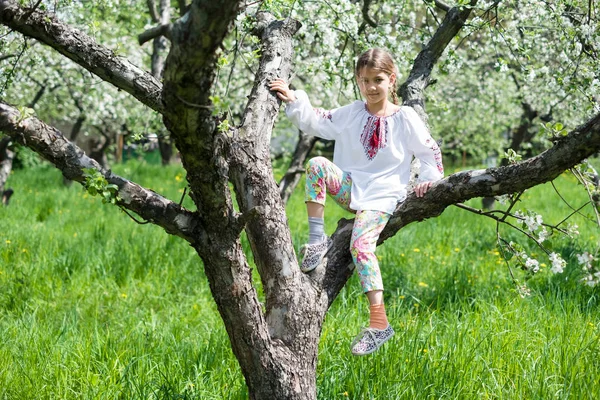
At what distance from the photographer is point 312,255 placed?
2.62 m

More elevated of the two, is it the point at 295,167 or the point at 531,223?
the point at 295,167

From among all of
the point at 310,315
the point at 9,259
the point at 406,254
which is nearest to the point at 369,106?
the point at 310,315

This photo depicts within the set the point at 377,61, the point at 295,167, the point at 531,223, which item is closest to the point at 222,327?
the point at 377,61

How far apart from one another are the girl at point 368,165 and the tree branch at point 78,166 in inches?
24.9

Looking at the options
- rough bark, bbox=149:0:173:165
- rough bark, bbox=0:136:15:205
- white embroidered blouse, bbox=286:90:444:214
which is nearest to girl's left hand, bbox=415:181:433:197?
white embroidered blouse, bbox=286:90:444:214

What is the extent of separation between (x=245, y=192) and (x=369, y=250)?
0.56 meters

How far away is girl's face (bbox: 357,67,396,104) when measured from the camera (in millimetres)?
2863

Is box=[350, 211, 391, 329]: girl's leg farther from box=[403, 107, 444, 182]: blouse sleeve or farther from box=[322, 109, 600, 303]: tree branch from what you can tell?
box=[403, 107, 444, 182]: blouse sleeve

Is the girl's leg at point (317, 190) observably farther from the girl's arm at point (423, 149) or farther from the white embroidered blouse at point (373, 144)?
the girl's arm at point (423, 149)

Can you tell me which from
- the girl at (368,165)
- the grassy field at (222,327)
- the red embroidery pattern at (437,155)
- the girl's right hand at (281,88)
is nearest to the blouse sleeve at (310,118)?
the girl at (368,165)

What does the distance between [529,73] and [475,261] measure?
2.28 metres

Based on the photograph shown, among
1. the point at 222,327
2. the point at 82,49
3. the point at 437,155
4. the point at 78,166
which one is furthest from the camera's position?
the point at 222,327

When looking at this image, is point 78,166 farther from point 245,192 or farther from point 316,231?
point 316,231

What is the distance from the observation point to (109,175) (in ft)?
7.12
